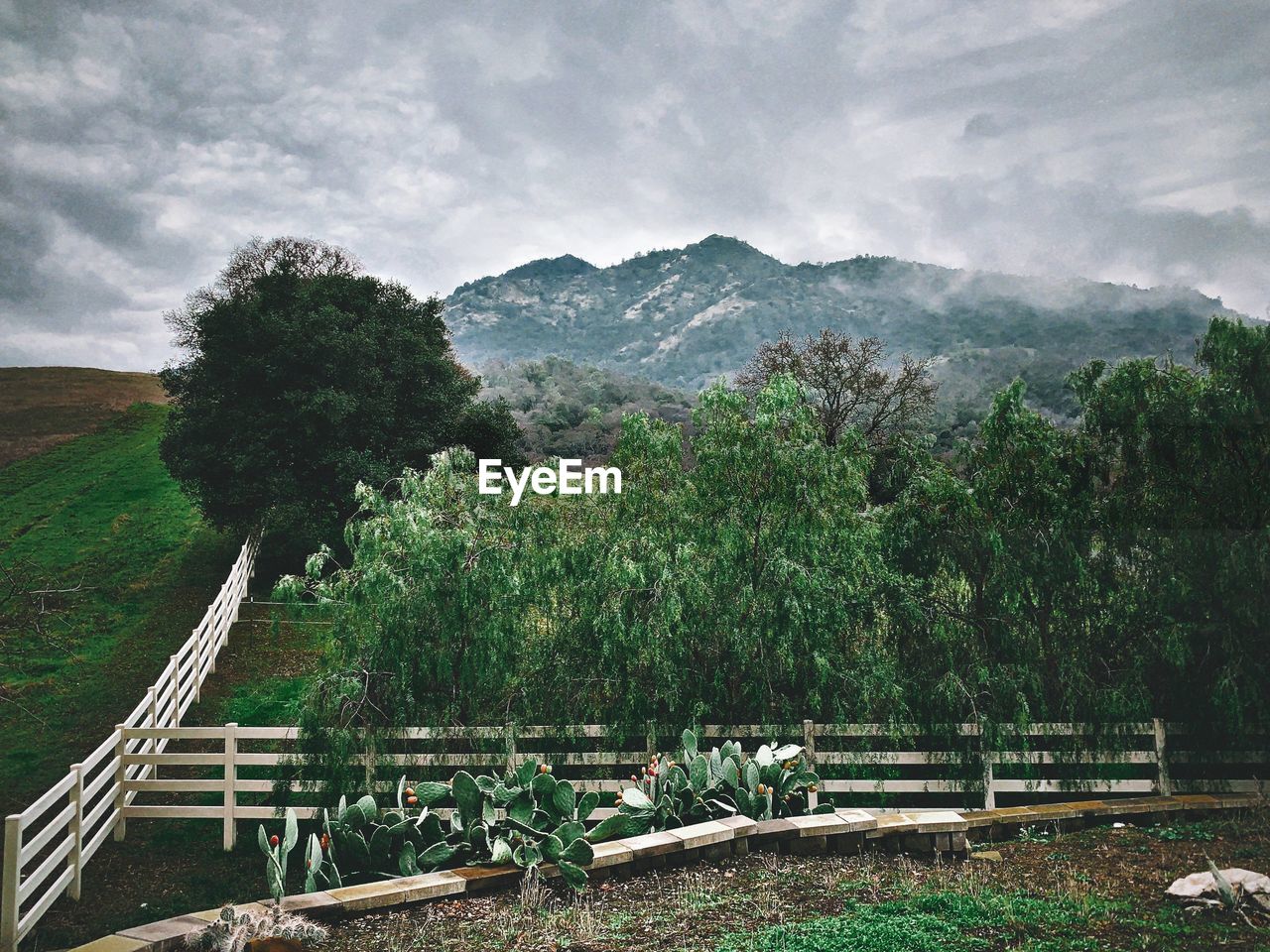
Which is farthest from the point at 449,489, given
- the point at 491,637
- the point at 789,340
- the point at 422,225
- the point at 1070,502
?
the point at 789,340

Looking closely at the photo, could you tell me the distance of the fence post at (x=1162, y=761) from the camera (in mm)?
8281

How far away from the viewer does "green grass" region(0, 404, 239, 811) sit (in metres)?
10.6

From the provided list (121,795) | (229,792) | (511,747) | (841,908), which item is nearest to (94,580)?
(121,795)

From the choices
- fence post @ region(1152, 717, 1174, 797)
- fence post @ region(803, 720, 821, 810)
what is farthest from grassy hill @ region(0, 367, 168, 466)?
fence post @ region(1152, 717, 1174, 797)

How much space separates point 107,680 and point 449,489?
22.6ft

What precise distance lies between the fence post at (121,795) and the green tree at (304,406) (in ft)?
23.4

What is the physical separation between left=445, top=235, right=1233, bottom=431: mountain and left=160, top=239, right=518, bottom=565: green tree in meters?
18.7

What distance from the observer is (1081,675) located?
28.4 ft

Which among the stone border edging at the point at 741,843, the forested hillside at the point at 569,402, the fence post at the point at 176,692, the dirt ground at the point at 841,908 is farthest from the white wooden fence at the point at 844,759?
the forested hillside at the point at 569,402

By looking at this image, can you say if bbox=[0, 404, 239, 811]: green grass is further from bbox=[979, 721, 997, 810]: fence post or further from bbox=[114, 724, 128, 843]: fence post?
bbox=[979, 721, 997, 810]: fence post

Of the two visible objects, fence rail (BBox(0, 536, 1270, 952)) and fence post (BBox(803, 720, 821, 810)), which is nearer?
fence rail (BBox(0, 536, 1270, 952))

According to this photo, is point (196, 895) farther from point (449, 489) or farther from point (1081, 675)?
point (1081, 675)

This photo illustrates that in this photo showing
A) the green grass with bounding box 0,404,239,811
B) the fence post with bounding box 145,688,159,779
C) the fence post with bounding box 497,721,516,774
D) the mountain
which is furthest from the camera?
the mountain

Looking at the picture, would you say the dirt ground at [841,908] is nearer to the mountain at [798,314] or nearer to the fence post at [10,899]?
the fence post at [10,899]
